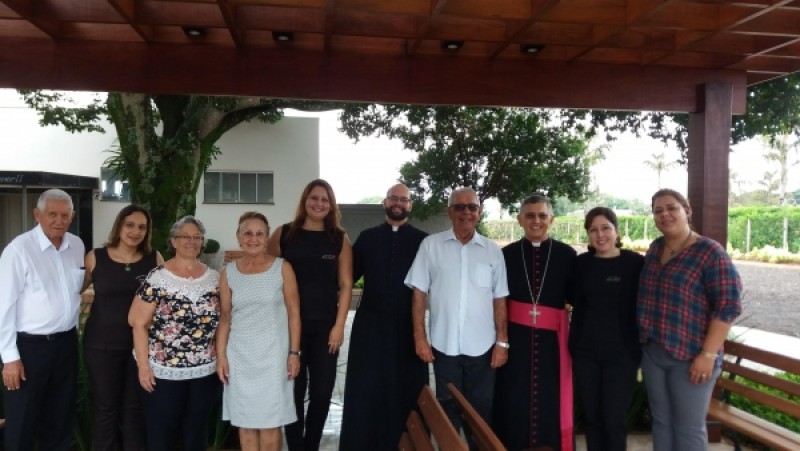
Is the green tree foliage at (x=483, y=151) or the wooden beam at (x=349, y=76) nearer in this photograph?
the wooden beam at (x=349, y=76)

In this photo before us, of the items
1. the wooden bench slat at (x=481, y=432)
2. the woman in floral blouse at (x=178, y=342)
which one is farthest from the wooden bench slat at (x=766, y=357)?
the woman in floral blouse at (x=178, y=342)

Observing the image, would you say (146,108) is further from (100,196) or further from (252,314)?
(100,196)

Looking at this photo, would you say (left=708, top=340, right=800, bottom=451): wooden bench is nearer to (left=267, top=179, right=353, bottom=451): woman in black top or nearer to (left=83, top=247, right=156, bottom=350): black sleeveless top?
(left=267, top=179, right=353, bottom=451): woman in black top

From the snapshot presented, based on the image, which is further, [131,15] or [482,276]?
[131,15]

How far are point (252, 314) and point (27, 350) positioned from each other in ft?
3.88

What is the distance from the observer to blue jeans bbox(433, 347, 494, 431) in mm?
3387

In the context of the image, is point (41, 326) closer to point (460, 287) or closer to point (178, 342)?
point (178, 342)

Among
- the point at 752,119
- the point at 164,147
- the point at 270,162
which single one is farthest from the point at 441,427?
the point at 270,162

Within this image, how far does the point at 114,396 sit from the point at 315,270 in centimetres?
128

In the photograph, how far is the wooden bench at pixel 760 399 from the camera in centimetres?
315

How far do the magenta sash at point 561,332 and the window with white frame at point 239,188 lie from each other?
1315 centimetres

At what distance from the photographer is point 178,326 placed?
301 centimetres

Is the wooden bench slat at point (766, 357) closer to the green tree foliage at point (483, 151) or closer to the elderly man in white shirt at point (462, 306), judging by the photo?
the elderly man in white shirt at point (462, 306)

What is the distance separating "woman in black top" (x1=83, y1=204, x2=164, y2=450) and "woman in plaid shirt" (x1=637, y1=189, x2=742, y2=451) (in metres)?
2.75
